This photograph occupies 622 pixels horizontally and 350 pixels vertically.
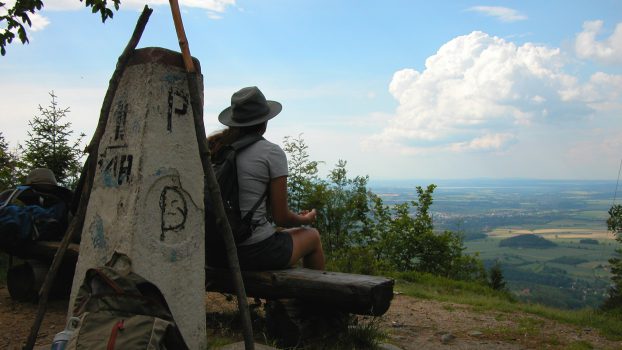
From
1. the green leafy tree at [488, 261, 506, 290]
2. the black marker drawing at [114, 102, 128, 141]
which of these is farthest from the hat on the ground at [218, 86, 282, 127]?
the green leafy tree at [488, 261, 506, 290]

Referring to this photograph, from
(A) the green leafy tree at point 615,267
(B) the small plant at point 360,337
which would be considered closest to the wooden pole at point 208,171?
(B) the small plant at point 360,337

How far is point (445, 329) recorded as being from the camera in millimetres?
5664

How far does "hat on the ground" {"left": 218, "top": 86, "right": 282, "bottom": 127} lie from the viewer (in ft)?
13.3

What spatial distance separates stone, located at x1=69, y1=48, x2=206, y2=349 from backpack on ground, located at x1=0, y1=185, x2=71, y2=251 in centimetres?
209

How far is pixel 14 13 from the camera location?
442 cm

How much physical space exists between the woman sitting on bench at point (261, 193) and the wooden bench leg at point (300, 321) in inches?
13.0

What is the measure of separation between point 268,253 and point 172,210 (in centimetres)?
93

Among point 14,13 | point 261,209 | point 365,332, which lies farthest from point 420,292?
point 14,13

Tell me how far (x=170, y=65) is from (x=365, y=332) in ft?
8.49

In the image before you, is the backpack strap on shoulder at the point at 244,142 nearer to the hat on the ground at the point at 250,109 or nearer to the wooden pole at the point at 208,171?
the hat on the ground at the point at 250,109

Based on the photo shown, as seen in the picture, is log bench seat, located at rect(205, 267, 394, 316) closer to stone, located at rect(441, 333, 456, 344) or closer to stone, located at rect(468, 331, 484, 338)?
stone, located at rect(441, 333, 456, 344)

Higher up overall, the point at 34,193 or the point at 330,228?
the point at 34,193

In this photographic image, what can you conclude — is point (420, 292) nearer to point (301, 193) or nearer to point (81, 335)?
Answer: point (301, 193)

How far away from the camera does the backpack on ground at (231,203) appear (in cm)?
386
